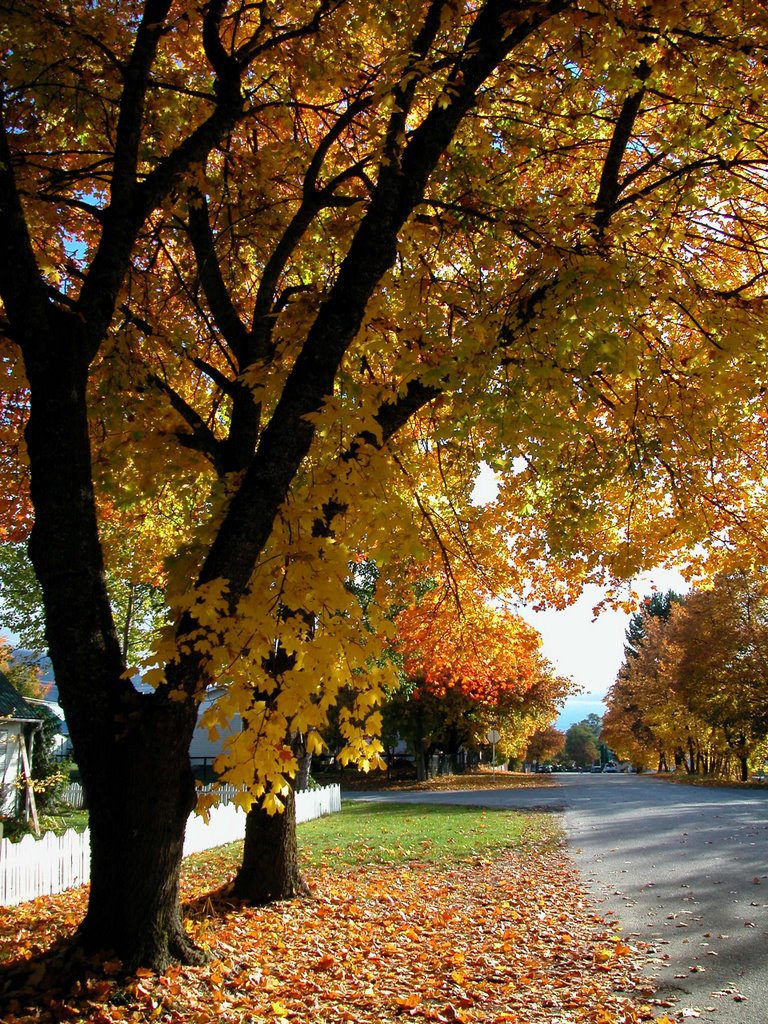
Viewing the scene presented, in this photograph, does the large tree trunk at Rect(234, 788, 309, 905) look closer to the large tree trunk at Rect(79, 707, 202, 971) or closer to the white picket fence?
the white picket fence

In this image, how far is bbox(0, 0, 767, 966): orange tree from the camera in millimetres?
4684

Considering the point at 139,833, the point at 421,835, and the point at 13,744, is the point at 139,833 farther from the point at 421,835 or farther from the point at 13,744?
the point at 13,744

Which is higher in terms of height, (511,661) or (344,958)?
(511,661)

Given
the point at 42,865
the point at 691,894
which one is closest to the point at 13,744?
the point at 42,865

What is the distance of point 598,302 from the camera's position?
15.9 feet

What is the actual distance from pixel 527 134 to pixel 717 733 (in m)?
39.1

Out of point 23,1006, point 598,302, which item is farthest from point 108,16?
point 23,1006

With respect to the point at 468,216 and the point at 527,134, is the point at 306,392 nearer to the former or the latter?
the point at 468,216

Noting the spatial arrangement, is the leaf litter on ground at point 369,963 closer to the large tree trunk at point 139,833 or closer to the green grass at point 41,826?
the large tree trunk at point 139,833

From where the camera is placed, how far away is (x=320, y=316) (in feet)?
16.0

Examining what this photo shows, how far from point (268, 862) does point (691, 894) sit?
4.69 meters

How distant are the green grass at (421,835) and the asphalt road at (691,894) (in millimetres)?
1034

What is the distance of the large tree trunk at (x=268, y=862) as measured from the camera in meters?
7.87

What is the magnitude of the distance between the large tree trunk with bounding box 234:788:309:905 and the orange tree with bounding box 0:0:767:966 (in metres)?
2.34
